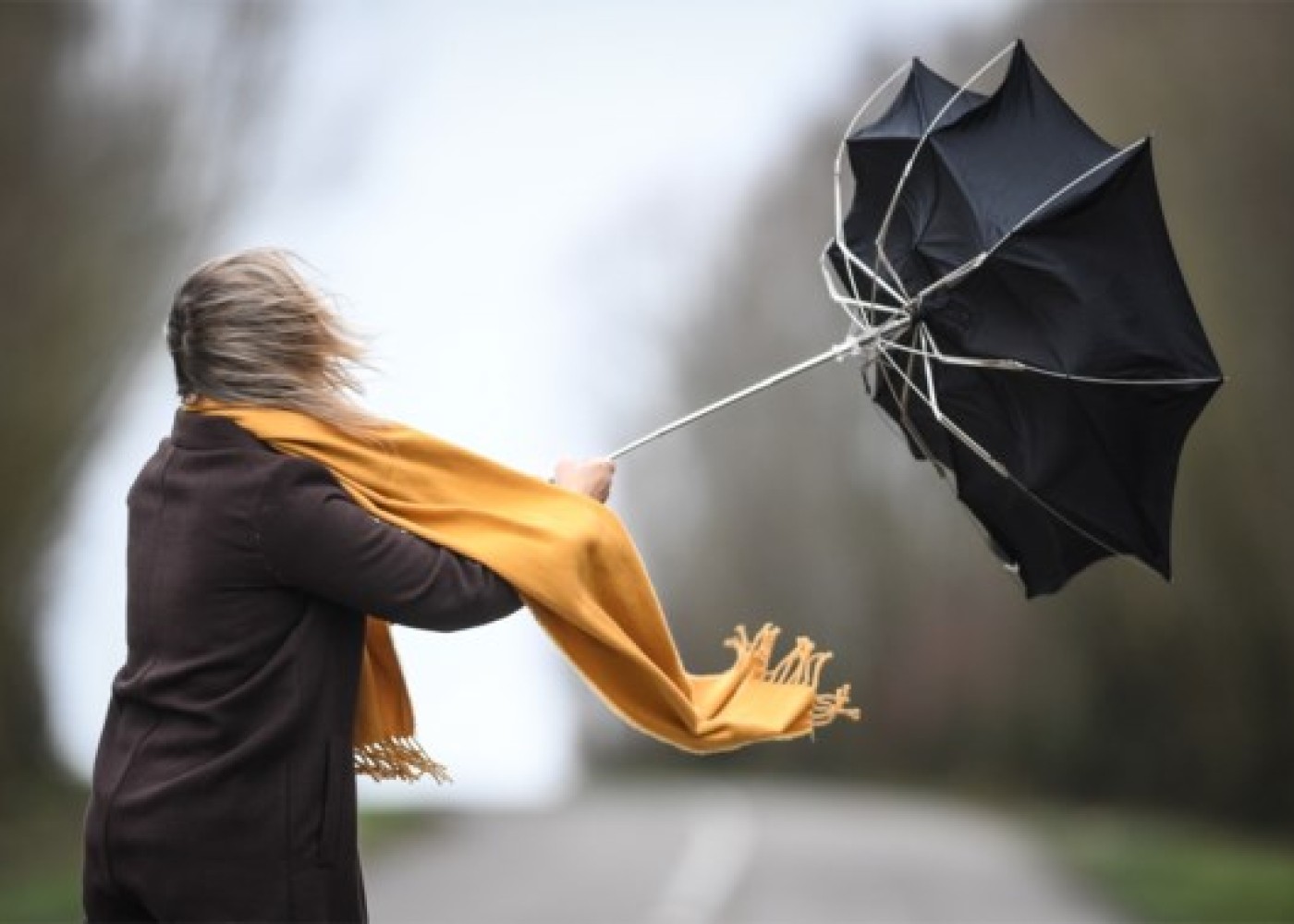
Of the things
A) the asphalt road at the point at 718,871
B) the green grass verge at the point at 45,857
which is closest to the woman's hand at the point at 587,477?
the green grass verge at the point at 45,857

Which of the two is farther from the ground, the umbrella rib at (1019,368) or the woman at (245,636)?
the umbrella rib at (1019,368)

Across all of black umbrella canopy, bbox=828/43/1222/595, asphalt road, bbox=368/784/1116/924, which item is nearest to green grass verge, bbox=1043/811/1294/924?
asphalt road, bbox=368/784/1116/924

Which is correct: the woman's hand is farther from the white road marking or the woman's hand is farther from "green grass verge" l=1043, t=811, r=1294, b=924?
"green grass verge" l=1043, t=811, r=1294, b=924

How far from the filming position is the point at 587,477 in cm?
434

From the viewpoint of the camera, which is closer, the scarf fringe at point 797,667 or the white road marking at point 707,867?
the scarf fringe at point 797,667

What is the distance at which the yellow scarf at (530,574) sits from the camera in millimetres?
3967

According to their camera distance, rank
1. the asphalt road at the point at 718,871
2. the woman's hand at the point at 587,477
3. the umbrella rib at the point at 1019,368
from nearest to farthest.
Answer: the woman's hand at the point at 587,477
the umbrella rib at the point at 1019,368
the asphalt road at the point at 718,871

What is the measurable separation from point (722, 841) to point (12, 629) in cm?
744

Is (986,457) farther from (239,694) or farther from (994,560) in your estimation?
(994,560)

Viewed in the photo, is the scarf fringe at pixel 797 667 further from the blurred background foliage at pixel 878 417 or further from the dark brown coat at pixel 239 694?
the blurred background foliage at pixel 878 417

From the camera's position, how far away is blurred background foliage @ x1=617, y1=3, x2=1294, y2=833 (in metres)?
17.5

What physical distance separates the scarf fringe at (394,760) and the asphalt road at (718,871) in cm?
1047

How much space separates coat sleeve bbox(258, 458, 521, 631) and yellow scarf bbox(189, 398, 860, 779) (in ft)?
0.25

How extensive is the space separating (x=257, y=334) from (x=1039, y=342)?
1798 millimetres
